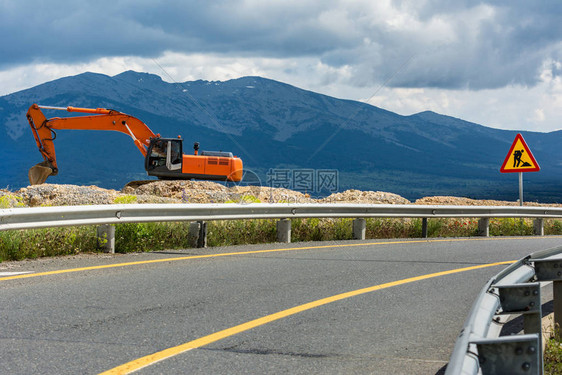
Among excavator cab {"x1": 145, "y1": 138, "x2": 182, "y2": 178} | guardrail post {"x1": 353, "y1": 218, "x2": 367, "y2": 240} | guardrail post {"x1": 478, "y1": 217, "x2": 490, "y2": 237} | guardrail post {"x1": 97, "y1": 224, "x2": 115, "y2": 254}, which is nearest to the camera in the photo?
guardrail post {"x1": 97, "y1": 224, "x2": 115, "y2": 254}

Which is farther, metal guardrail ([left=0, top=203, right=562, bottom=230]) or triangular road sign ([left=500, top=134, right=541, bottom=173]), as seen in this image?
triangular road sign ([left=500, top=134, right=541, bottom=173])

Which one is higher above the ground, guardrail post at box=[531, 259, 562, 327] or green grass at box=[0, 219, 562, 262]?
guardrail post at box=[531, 259, 562, 327]

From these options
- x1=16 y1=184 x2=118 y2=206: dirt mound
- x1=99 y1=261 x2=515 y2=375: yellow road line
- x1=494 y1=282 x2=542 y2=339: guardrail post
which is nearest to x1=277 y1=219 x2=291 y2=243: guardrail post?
x1=99 y1=261 x2=515 y2=375: yellow road line

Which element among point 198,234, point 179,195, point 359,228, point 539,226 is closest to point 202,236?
point 198,234

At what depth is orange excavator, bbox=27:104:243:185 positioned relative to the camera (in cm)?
2698

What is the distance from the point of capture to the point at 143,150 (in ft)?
95.6

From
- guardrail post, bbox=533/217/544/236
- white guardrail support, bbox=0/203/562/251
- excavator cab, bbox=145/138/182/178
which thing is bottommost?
guardrail post, bbox=533/217/544/236

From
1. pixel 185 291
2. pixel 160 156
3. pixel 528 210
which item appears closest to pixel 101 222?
pixel 185 291

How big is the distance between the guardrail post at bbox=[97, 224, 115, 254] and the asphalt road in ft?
1.39

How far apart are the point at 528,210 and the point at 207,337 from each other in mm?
14192

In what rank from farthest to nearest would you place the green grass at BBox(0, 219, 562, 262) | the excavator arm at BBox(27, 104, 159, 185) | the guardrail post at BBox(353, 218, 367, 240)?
the excavator arm at BBox(27, 104, 159, 185), the guardrail post at BBox(353, 218, 367, 240), the green grass at BBox(0, 219, 562, 262)

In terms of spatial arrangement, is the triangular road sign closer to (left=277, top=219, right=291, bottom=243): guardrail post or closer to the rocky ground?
the rocky ground

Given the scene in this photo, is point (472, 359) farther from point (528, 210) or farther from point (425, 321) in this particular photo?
point (528, 210)

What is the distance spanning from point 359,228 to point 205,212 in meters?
4.02
